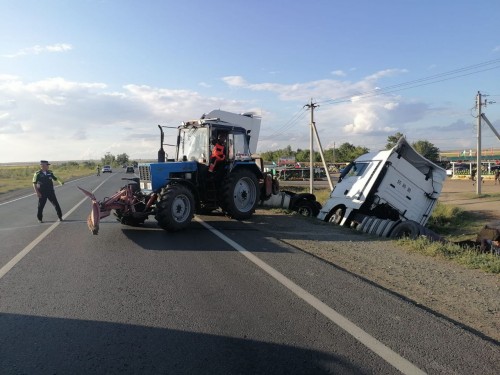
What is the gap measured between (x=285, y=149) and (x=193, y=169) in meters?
128

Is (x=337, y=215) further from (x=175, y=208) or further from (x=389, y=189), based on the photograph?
(x=175, y=208)

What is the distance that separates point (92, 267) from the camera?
22.7 ft

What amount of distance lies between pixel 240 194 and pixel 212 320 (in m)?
8.08

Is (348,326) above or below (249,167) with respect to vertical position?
below

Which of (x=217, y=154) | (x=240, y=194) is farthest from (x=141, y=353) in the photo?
(x=240, y=194)

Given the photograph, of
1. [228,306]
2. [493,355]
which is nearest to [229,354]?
[228,306]

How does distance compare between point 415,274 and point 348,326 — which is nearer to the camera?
point 348,326

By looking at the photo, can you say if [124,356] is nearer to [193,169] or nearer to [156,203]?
[156,203]

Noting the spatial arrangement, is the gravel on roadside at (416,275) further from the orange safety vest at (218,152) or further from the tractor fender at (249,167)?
the orange safety vest at (218,152)

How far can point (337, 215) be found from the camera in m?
14.2

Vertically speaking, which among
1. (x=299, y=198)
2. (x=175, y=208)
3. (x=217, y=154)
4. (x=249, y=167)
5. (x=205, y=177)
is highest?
(x=217, y=154)

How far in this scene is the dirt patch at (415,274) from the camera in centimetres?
484

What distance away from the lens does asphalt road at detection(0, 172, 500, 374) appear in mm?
3615

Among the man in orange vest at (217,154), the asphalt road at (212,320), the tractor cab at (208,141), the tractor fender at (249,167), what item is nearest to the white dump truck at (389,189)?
the tractor fender at (249,167)
